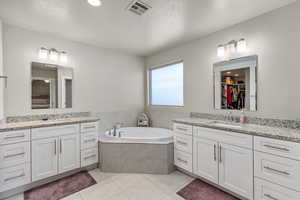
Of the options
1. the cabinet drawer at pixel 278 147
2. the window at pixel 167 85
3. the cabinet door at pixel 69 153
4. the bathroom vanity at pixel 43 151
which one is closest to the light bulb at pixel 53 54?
the bathroom vanity at pixel 43 151

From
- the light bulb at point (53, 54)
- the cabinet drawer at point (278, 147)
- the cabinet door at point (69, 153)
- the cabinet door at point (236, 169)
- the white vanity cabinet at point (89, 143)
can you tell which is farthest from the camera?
the light bulb at point (53, 54)

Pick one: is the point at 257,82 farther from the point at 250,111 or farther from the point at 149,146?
the point at 149,146

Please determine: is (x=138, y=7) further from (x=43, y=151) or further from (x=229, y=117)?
(x=43, y=151)

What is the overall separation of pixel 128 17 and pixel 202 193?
254 centimetres

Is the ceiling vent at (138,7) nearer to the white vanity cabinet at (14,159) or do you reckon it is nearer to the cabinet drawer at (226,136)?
the cabinet drawer at (226,136)

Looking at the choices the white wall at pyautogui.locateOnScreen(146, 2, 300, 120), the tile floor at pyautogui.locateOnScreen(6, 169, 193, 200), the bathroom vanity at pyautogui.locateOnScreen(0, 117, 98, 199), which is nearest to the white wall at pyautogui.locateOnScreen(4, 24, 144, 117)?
the bathroom vanity at pyautogui.locateOnScreen(0, 117, 98, 199)

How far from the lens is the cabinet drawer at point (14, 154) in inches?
69.3

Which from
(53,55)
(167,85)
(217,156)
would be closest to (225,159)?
(217,156)

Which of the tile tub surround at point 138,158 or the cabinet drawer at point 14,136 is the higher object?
the cabinet drawer at point 14,136

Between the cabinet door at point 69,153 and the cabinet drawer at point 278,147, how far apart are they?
246 cm

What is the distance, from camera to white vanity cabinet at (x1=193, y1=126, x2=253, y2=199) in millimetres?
1630

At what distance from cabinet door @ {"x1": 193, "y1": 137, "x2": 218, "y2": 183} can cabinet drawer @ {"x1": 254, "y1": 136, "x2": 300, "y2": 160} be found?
1.60ft

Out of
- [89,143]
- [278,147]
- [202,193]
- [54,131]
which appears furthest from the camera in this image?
[89,143]

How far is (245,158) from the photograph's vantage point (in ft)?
5.38
